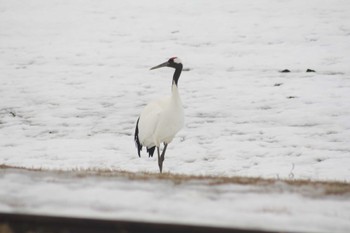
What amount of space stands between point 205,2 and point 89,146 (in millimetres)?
17633

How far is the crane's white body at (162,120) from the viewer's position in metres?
9.38

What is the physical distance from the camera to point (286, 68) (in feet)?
58.9

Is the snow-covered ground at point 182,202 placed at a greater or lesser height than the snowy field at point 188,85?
greater

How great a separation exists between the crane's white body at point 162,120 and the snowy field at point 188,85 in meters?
0.76

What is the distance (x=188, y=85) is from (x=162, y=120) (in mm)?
7382

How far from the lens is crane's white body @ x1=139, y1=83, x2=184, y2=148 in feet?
30.8

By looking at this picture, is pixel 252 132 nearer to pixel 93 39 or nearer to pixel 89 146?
pixel 89 146

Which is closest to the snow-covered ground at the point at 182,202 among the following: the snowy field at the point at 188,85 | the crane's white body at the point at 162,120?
the snowy field at the point at 188,85

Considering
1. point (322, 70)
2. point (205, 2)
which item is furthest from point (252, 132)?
point (205, 2)

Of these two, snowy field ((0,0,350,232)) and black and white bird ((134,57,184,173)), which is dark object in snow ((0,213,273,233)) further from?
black and white bird ((134,57,184,173))

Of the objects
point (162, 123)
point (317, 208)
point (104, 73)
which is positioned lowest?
point (104, 73)

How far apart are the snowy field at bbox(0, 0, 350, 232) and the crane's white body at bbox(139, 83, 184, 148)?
76 cm

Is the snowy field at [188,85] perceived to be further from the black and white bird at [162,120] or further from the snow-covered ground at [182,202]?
the black and white bird at [162,120]

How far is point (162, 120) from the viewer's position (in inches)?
370
